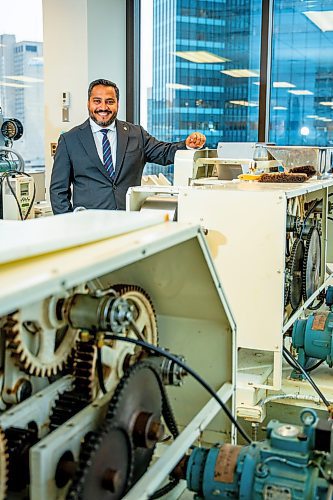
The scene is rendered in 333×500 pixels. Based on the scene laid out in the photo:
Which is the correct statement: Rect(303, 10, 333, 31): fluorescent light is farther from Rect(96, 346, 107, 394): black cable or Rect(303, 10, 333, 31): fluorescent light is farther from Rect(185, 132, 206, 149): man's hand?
Rect(96, 346, 107, 394): black cable

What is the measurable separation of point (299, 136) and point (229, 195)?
11.7ft

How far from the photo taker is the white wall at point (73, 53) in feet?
16.8

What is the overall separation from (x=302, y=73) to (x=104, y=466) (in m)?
4.66

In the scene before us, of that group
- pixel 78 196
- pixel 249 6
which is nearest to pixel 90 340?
pixel 78 196

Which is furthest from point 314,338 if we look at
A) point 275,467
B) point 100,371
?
point 100,371

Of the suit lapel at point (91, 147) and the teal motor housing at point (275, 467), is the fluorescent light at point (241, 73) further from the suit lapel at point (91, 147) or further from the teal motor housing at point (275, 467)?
the teal motor housing at point (275, 467)

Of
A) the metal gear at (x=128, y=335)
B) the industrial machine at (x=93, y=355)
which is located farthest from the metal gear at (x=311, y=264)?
the metal gear at (x=128, y=335)

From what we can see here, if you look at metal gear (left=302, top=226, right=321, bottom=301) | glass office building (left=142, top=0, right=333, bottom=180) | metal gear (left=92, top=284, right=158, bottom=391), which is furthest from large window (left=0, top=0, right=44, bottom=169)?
metal gear (left=92, top=284, right=158, bottom=391)

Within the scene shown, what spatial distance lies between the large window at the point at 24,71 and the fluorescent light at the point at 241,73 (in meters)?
1.59

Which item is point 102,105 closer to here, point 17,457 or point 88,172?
point 88,172

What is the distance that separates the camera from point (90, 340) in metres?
1.31

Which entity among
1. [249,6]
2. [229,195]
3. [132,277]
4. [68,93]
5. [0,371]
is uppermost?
[249,6]

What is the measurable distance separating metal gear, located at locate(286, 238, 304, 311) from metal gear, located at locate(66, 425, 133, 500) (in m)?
1.16

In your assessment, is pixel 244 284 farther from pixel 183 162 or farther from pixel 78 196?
pixel 78 196
